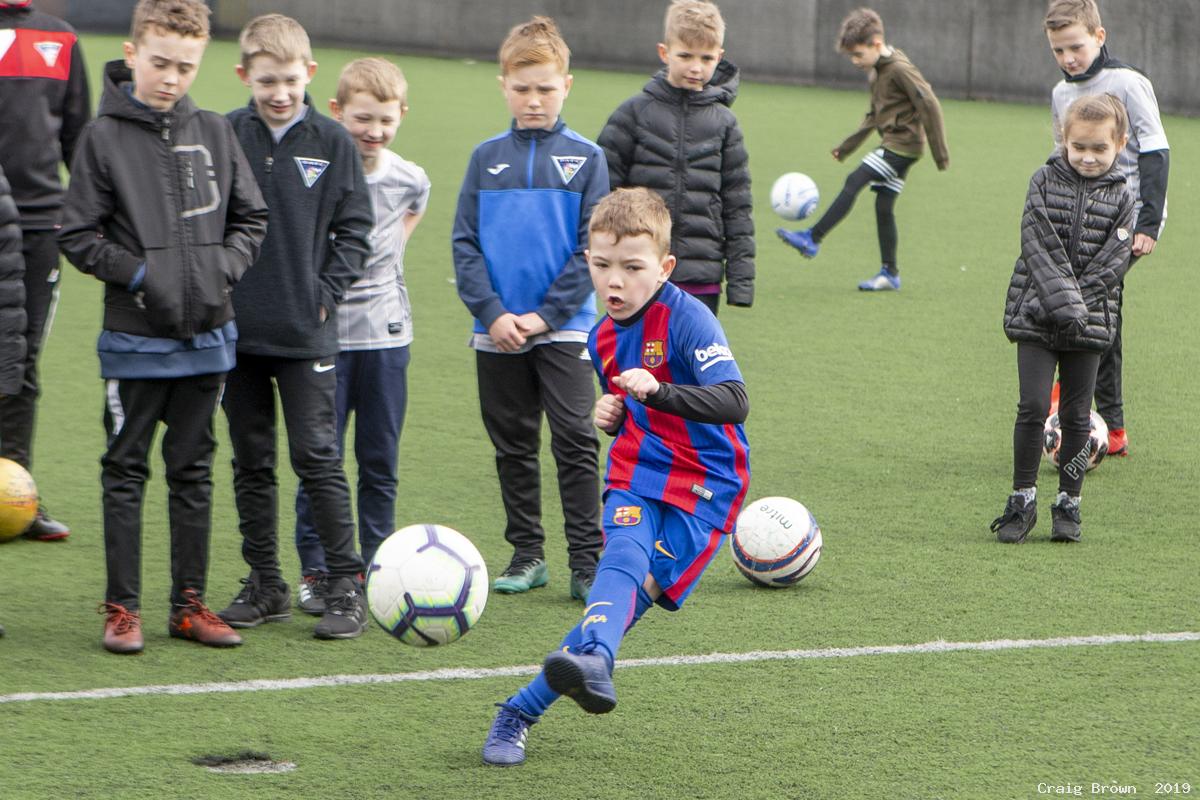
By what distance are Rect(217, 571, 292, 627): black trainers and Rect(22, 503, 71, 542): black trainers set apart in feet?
3.89

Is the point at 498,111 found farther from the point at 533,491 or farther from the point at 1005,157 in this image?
the point at 533,491

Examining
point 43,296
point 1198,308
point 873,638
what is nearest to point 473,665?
point 873,638

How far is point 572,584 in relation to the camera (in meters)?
5.82

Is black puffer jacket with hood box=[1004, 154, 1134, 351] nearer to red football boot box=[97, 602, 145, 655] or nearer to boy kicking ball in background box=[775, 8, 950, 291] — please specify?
red football boot box=[97, 602, 145, 655]

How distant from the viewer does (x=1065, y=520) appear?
21.4 feet

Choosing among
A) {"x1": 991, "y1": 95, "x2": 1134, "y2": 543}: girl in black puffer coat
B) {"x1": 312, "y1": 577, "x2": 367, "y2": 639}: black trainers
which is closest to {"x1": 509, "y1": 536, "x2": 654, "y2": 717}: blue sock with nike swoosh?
{"x1": 312, "y1": 577, "x2": 367, "y2": 639}: black trainers

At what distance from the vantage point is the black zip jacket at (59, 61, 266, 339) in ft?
16.3

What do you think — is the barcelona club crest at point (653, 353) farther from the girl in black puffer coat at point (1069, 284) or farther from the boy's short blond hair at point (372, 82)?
the girl in black puffer coat at point (1069, 284)

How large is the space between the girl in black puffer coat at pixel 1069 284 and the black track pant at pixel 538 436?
5.65ft

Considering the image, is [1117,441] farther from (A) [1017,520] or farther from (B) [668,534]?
(B) [668,534]

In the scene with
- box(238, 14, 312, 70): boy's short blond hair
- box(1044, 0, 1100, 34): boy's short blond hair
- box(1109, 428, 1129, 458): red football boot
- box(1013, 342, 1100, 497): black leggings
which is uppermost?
box(238, 14, 312, 70): boy's short blond hair

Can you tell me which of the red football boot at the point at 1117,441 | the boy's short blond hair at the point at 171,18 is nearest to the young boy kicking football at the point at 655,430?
the boy's short blond hair at the point at 171,18

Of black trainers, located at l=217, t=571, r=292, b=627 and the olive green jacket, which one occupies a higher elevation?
the olive green jacket

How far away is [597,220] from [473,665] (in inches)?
57.7
